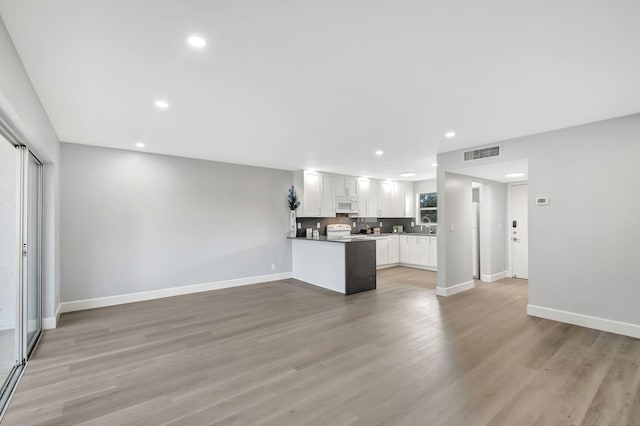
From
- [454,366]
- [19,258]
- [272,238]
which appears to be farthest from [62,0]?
[272,238]

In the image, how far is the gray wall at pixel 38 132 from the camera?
1914 millimetres

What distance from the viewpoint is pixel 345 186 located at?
7586 millimetres

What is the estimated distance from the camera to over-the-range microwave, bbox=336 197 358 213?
743cm

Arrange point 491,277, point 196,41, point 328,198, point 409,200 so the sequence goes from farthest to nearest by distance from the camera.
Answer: point 409,200
point 328,198
point 491,277
point 196,41

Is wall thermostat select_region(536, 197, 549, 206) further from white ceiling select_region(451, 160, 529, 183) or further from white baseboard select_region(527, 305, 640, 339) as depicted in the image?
white baseboard select_region(527, 305, 640, 339)

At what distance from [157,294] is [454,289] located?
5.41 metres

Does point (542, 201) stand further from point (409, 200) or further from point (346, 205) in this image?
point (409, 200)

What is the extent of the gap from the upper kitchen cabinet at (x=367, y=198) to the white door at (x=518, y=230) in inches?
130

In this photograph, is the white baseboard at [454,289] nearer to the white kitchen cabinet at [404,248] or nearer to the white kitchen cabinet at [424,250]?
the white kitchen cabinet at [424,250]

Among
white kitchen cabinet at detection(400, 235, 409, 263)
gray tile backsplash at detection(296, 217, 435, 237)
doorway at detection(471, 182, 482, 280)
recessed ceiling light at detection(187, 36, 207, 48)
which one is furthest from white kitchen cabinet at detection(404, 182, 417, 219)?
recessed ceiling light at detection(187, 36, 207, 48)

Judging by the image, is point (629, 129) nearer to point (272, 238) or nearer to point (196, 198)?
point (272, 238)

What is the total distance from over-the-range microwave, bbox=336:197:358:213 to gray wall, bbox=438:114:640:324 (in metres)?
3.93

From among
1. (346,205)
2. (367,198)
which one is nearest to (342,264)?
(346,205)

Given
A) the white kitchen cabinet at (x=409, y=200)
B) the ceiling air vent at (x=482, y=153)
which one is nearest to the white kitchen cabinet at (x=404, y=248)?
the white kitchen cabinet at (x=409, y=200)
